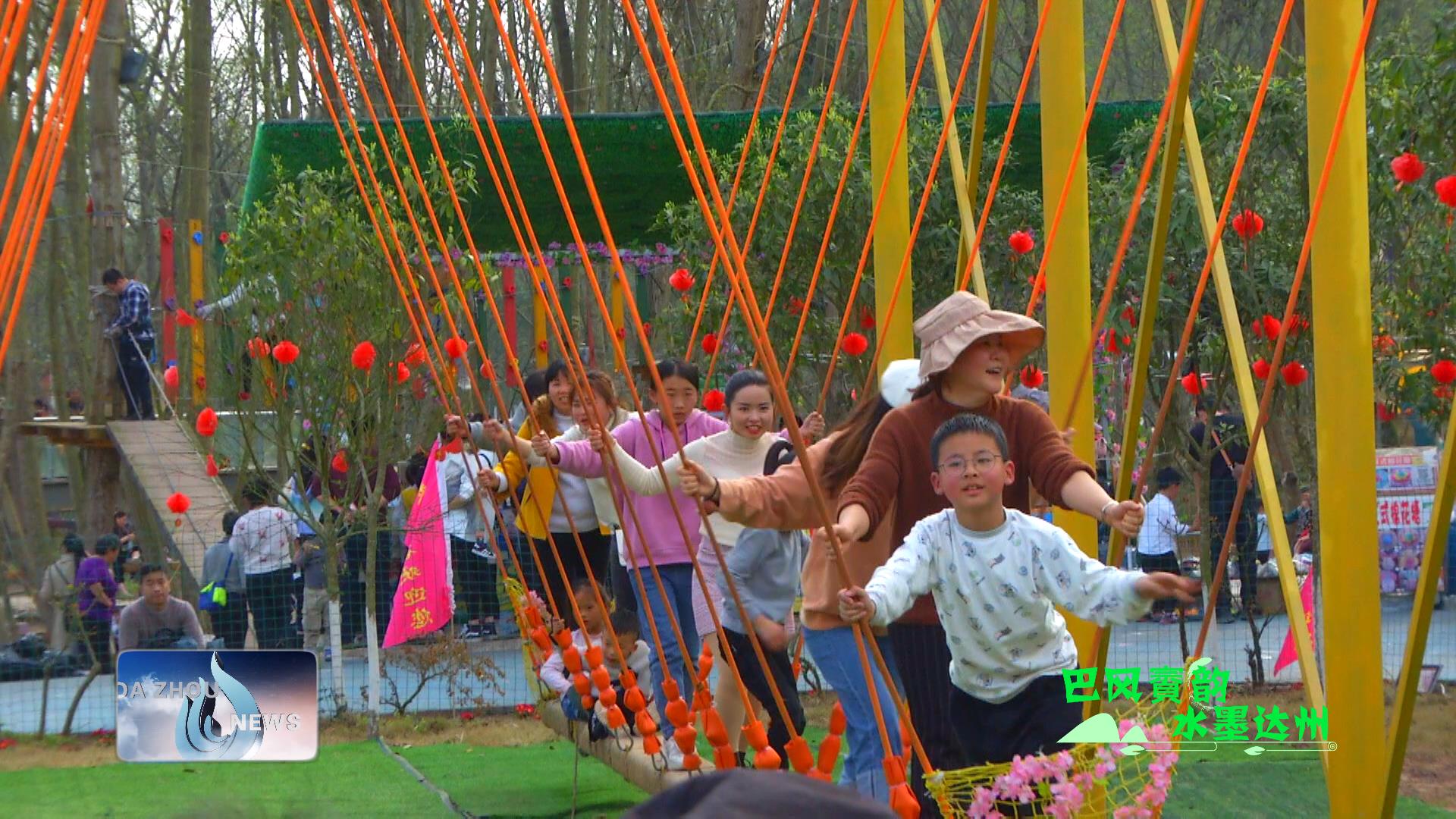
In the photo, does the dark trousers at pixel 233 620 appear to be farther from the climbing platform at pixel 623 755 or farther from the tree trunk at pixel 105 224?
the tree trunk at pixel 105 224

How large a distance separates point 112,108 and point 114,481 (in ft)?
8.90

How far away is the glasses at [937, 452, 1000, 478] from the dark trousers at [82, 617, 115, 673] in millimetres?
6523

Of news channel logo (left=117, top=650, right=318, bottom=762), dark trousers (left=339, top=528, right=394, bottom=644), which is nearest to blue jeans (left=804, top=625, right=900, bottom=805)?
news channel logo (left=117, top=650, right=318, bottom=762)

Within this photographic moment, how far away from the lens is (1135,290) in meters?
8.22

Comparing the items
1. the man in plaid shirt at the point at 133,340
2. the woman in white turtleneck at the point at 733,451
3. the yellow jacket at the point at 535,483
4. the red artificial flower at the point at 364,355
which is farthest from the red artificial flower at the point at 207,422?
the man in plaid shirt at the point at 133,340

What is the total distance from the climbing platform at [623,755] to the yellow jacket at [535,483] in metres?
0.59

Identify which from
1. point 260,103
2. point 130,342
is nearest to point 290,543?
point 130,342

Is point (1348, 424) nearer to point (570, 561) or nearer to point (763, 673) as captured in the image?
point (763, 673)

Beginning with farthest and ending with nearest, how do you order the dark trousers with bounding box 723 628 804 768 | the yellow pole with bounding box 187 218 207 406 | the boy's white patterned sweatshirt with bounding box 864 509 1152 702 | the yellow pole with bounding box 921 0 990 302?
1. the yellow pole with bounding box 187 218 207 406
2. the dark trousers with bounding box 723 628 804 768
3. the yellow pole with bounding box 921 0 990 302
4. the boy's white patterned sweatshirt with bounding box 864 509 1152 702

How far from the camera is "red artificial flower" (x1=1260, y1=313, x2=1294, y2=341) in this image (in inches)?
285

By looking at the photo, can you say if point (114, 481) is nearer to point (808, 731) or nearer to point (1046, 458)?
point (808, 731)

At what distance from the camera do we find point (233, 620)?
905 centimetres

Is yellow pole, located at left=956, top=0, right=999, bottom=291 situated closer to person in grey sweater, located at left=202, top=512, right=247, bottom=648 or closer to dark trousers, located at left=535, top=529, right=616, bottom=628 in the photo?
dark trousers, located at left=535, top=529, right=616, bottom=628

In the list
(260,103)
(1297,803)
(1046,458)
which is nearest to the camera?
(1046,458)
